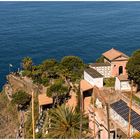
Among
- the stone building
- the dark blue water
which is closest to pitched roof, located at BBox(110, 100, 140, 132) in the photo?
the stone building

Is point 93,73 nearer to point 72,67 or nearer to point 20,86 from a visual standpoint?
point 72,67

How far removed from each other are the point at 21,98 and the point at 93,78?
47.8ft

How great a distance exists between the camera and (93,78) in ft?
217

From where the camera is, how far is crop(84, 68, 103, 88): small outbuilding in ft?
217

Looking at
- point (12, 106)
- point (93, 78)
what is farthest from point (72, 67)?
point (12, 106)

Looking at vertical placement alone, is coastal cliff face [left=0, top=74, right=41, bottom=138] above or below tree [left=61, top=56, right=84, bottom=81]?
below

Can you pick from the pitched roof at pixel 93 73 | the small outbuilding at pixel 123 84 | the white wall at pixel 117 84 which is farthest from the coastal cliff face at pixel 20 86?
the small outbuilding at pixel 123 84

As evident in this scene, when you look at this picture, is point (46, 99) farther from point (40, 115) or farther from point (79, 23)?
point (79, 23)

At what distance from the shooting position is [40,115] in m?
65.9

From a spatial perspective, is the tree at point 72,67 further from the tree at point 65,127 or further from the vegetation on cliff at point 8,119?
the tree at point 65,127

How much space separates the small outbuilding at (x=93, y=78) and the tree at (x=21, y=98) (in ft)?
38.8

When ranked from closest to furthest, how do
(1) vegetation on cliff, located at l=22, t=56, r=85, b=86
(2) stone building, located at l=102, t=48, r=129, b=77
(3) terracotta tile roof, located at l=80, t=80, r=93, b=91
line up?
(3) terracotta tile roof, located at l=80, t=80, r=93, b=91 → (1) vegetation on cliff, located at l=22, t=56, r=85, b=86 → (2) stone building, located at l=102, t=48, r=129, b=77

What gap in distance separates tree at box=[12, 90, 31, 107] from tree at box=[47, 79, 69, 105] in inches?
250

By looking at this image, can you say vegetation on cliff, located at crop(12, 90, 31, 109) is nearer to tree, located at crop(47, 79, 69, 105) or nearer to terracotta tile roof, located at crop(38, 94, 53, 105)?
terracotta tile roof, located at crop(38, 94, 53, 105)
